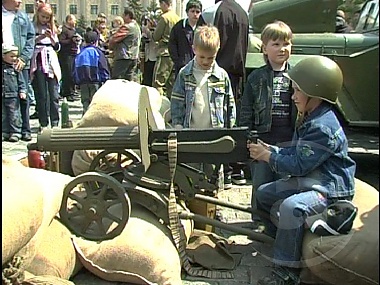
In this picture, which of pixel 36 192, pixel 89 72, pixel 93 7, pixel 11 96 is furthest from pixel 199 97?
pixel 93 7

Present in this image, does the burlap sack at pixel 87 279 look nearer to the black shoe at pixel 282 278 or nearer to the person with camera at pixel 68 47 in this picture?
the black shoe at pixel 282 278

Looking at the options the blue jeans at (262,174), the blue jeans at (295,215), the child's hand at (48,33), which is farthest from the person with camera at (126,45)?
the blue jeans at (295,215)

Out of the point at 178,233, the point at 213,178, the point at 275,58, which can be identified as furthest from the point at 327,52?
the point at 178,233

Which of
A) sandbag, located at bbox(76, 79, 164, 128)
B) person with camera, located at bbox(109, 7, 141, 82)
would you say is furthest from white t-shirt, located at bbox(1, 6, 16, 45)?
person with camera, located at bbox(109, 7, 141, 82)

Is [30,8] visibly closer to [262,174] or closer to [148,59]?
[148,59]

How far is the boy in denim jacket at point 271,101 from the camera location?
12.7 ft

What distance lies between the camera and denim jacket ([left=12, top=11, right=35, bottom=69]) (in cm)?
655

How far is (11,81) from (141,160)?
3.45 m

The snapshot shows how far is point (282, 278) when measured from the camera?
124 inches

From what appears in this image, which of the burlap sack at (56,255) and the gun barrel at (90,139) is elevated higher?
the gun barrel at (90,139)

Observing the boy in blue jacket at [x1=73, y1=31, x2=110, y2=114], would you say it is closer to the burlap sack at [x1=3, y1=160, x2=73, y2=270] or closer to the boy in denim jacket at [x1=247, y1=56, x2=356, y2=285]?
the burlap sack at [x1=3, y1=160, x2=73, y2=270]

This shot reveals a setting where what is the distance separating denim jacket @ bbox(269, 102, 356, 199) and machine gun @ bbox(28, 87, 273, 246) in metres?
0.34

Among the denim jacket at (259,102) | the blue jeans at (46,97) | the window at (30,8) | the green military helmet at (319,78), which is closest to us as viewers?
the green military helmet at (319,78)

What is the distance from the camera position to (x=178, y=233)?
11.0 feet
